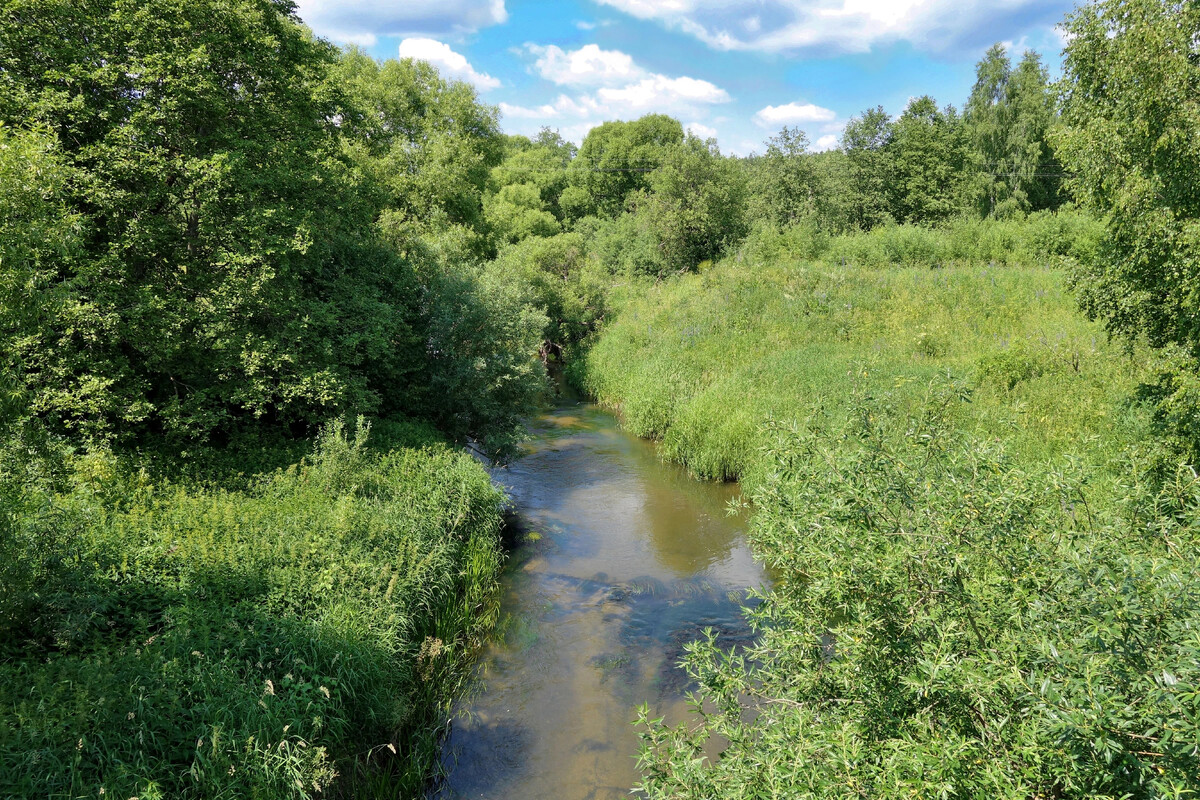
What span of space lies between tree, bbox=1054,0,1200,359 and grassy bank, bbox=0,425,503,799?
1057cm

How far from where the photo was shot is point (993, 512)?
4.27m

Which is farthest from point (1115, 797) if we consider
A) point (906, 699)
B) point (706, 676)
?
point (706, 676)

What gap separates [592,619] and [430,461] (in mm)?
4244

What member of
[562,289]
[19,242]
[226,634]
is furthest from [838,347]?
[19,242]

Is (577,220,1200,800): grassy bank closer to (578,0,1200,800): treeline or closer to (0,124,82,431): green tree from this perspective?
(578,0,1200,800): treeline

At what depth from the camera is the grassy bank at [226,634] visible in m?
5.52

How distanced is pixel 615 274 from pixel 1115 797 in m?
37.2

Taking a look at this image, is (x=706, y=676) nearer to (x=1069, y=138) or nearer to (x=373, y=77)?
(x=1069, y=138)

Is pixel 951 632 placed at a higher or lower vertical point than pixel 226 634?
higher

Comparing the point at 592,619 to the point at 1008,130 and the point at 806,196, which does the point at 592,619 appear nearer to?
the point at 806,196

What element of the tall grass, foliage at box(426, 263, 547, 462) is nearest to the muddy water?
foliage at box(426, 263, 547, 462)

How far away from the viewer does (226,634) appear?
685 cm

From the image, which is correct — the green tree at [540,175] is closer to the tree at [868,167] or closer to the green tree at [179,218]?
the tree at [868,167]

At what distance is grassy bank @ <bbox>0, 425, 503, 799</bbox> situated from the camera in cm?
552
